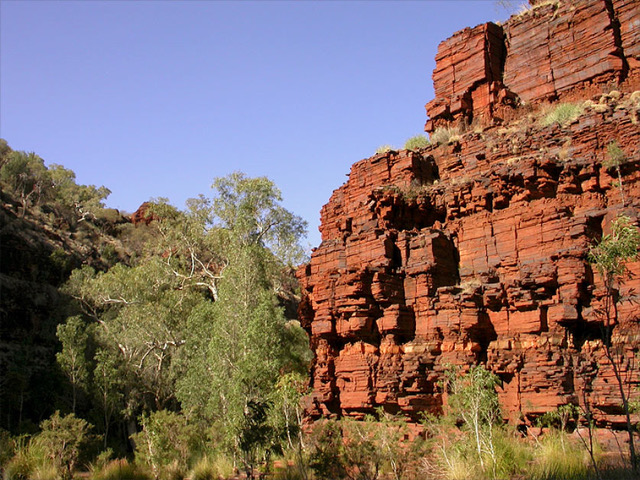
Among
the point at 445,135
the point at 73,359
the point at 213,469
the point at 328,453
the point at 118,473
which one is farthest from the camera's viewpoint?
the point at 73,359

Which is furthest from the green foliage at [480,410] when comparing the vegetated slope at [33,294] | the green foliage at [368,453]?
the vegetated slope at [33,294]

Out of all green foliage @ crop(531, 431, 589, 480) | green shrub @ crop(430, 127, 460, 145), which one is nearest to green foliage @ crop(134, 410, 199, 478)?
green foliage @ crop(531, 431, 589, 480)

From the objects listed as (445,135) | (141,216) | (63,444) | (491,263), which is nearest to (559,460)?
(491,263)

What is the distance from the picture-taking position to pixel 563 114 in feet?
66.8

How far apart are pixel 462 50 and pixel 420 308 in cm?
1401

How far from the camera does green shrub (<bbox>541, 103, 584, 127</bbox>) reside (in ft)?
64.3

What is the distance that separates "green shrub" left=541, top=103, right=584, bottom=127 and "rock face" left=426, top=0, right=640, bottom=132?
1.52 metres

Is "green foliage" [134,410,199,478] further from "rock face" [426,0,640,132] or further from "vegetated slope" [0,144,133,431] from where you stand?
"rock face" [426,0,640,132]

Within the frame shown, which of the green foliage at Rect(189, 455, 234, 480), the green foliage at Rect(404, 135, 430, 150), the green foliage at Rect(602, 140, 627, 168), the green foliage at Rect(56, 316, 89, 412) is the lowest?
the green foliage at Rect(189, 455, 234, 480)

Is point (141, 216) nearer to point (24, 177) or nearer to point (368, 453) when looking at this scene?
point (24, 177)

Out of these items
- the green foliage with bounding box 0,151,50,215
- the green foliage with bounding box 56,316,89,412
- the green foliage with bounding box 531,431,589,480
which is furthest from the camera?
the green foliage with bounding box 0,151,50,215

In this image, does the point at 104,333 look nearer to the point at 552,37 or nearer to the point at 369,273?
the point at 369,273

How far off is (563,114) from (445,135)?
16.0 ft

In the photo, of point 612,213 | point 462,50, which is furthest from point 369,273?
point 462,50
